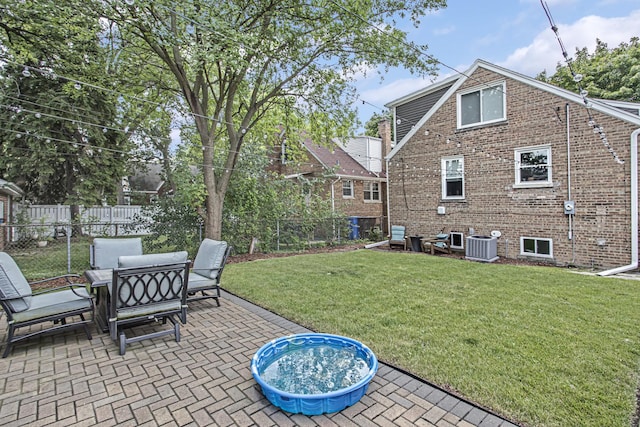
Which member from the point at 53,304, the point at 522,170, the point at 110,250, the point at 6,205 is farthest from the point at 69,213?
the point at 522,170

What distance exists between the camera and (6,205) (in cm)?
1370

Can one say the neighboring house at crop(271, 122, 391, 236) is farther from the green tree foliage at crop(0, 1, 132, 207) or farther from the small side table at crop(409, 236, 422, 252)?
the green tree foliage at crop(0, 1, 132, 207)

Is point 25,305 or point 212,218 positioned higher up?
point 212,218

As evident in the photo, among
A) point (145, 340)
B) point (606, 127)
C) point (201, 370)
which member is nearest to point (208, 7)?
point (145, 340)

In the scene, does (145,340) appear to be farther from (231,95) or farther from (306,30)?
(306,30)

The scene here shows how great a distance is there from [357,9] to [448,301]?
25.6 feet

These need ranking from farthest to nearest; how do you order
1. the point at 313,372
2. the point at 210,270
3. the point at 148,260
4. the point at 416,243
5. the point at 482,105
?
1. the point at 416,243
2. the point at 482,105
3. the point at 210,270
4. the point at 148,260
5. the point at 313,372

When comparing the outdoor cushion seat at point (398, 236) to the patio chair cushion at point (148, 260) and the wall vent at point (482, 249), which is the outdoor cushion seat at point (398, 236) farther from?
the patio chair cushion at point (148, 260)

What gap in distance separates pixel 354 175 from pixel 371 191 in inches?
73.1

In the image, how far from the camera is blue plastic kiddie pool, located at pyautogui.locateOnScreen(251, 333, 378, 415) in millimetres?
2412

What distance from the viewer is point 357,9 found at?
8.57 m

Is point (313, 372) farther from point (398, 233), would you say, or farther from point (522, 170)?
point (398, 233)

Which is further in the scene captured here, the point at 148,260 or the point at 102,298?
the point at 102,298

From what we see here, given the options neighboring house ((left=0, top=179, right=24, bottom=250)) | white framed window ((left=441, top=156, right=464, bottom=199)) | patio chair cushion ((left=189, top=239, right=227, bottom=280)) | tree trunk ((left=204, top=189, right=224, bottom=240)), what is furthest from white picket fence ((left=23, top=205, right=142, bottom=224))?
white framed window ((left=441, top=156, right=464, bottom=199))
